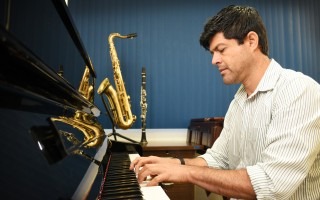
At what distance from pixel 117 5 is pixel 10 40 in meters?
3.22

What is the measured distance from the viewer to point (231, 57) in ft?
4.03

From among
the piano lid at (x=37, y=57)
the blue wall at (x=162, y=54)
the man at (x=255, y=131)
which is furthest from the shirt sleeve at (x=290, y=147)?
the blue wall at (x=162, y=54)

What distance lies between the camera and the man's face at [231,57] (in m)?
1.22

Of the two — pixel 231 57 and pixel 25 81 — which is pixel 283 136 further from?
pixel 25 81

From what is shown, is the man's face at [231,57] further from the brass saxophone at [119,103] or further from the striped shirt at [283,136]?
the brass saxophone at [119,103]

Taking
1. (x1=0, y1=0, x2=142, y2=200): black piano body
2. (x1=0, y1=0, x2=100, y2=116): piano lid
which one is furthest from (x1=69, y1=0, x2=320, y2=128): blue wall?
(x1=0, y1=0, x2=142, y2=200): black piano body

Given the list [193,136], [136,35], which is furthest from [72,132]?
[136,35]

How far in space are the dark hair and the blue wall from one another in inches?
80.3

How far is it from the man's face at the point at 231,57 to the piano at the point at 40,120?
0.68m

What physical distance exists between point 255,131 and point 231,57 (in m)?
0.36

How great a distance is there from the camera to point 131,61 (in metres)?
3.30

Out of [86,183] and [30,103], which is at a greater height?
[30,103]

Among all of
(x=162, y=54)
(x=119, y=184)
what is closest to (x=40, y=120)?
(x=119, y=184)

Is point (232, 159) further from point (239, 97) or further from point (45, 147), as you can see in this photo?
point (45, 147)
